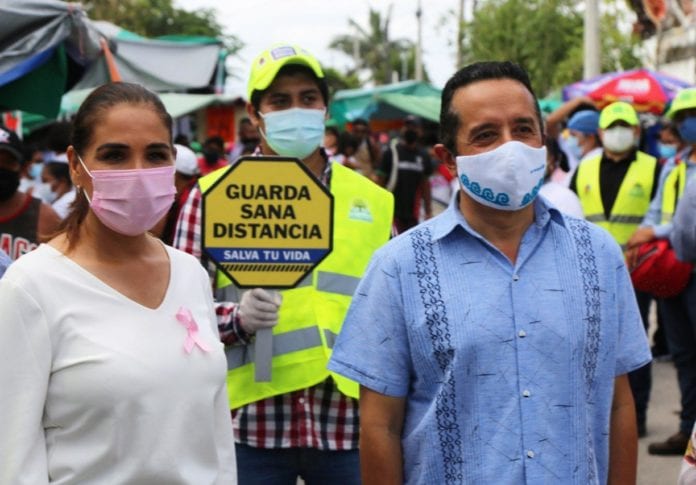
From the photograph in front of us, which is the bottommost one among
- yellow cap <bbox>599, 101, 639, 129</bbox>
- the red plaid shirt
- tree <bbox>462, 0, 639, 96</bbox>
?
tree <bbox>462, 0, 639, 96</bbox>

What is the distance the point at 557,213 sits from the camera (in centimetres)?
313

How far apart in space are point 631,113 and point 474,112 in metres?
5.70

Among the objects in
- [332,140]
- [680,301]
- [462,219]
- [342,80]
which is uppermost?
[462,219]

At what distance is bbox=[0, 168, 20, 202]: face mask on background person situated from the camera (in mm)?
5750

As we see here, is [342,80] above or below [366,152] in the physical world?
below

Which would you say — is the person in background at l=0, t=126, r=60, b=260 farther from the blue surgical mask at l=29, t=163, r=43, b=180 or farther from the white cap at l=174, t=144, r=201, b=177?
the blue surgical mask at l=29, t=163, r=43, b=180

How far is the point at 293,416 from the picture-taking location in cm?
390

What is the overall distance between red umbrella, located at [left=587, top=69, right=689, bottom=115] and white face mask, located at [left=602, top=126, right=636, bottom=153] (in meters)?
9.63

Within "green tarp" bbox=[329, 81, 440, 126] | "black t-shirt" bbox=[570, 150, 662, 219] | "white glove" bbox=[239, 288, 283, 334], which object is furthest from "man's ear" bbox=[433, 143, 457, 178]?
"green tarp" bbox=[329, 81, 440, 126]

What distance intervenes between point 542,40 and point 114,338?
38.2 meters

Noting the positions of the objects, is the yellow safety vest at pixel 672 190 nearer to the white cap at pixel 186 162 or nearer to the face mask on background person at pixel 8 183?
the white cap at pixel 186 162

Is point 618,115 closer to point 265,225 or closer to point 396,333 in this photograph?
point 265,225

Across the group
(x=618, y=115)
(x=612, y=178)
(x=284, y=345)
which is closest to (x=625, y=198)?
(x=612, y=178)

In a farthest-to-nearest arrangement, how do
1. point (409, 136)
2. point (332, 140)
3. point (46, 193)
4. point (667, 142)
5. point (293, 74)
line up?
point (332, 140), point (667, 142), point (409, 136), point (46, 193), point (293, 74)
